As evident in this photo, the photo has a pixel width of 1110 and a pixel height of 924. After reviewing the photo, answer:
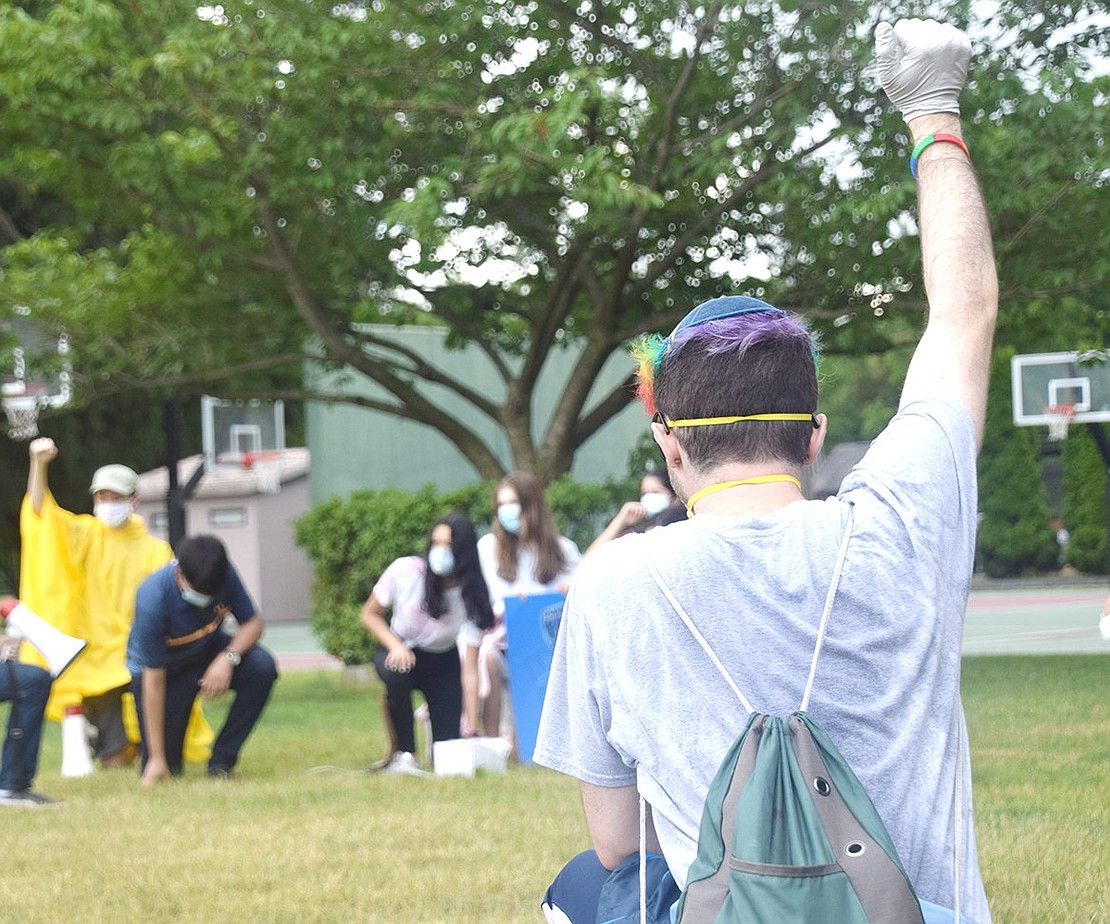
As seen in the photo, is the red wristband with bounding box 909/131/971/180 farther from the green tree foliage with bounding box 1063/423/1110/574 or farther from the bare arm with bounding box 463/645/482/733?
the green tree foliage with bounding box 1063/423/1110/574

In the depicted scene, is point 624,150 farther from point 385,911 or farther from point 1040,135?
point 385,911

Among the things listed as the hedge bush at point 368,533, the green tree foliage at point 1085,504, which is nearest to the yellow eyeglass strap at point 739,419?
the hedge bush at point 368,533

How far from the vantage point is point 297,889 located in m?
A: 5.91

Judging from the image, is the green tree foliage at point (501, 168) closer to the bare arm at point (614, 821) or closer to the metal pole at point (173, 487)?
the metal pole at point (173, 487)

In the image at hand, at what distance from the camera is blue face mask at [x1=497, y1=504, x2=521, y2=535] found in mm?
9742

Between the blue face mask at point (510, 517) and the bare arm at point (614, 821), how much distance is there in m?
7.43

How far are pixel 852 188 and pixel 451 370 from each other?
64.1ft

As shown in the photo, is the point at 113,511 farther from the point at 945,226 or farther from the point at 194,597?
the point at 945,226

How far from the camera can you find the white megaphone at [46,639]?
881 centimetres

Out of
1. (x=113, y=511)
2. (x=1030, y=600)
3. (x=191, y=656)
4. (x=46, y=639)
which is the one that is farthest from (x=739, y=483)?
(x=1030, y=600)

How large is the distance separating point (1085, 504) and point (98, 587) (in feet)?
101

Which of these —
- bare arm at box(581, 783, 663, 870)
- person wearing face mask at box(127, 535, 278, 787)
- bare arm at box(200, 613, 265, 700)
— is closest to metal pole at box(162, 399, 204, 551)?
A: person wearing face mask at box(127, 535, 278, 787)

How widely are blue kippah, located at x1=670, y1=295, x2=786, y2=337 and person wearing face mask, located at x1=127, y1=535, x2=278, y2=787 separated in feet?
23.5

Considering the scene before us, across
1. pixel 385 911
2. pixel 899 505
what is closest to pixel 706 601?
pixel 899 505
